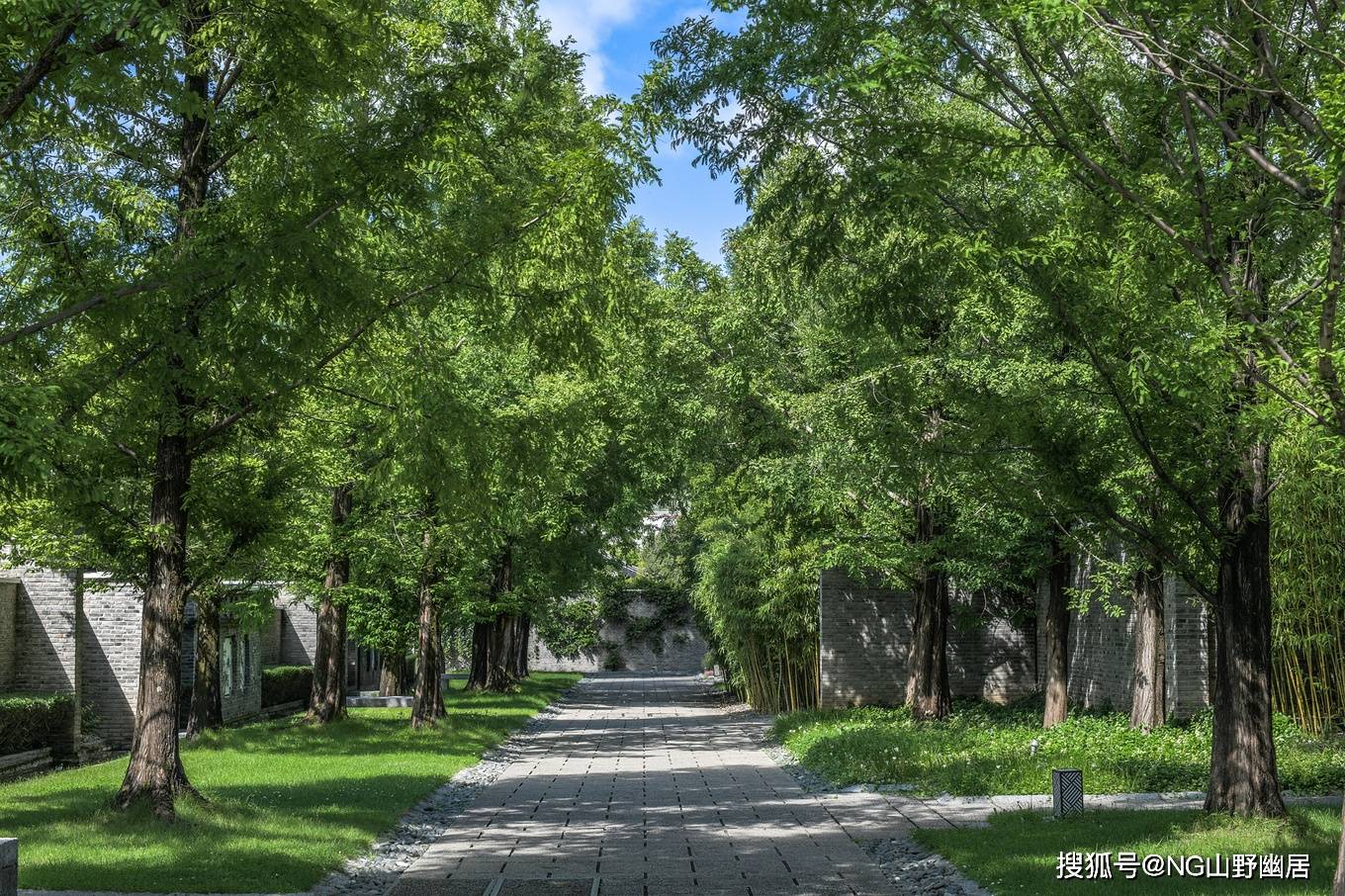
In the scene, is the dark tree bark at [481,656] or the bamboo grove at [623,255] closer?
the bamboo grove at [623,255]

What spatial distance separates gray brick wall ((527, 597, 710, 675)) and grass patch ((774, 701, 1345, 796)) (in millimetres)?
51121

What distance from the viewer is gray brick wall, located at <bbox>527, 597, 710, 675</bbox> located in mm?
73375

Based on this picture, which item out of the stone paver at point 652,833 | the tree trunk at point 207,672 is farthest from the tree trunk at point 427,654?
the stone paver at point 652,833

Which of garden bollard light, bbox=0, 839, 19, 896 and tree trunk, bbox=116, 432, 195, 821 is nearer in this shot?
garden bollard light, bbox=0, 839, 19, 896

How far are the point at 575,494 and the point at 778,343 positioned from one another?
10.4 m

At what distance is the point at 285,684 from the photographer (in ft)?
118

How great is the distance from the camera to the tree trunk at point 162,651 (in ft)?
40.2

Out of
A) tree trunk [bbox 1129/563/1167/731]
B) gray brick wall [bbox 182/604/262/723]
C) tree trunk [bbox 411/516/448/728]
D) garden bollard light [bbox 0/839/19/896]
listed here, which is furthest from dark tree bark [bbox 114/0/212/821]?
gray brick wall [bbox 182/604/262/723]

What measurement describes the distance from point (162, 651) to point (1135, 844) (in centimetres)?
894

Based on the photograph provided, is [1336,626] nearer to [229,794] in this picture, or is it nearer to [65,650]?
[229,794]

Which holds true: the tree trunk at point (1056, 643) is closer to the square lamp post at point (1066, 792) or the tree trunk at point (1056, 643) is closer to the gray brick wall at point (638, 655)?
the square lamp post at point (1066, 792)

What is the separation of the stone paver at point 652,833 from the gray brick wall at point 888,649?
6.23m

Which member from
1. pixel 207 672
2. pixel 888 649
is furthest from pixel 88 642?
pixel 888 649

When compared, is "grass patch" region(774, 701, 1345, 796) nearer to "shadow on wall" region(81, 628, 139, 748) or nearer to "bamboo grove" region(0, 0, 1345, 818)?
"bamboo grove" region(0, 0, 1345, 818)
